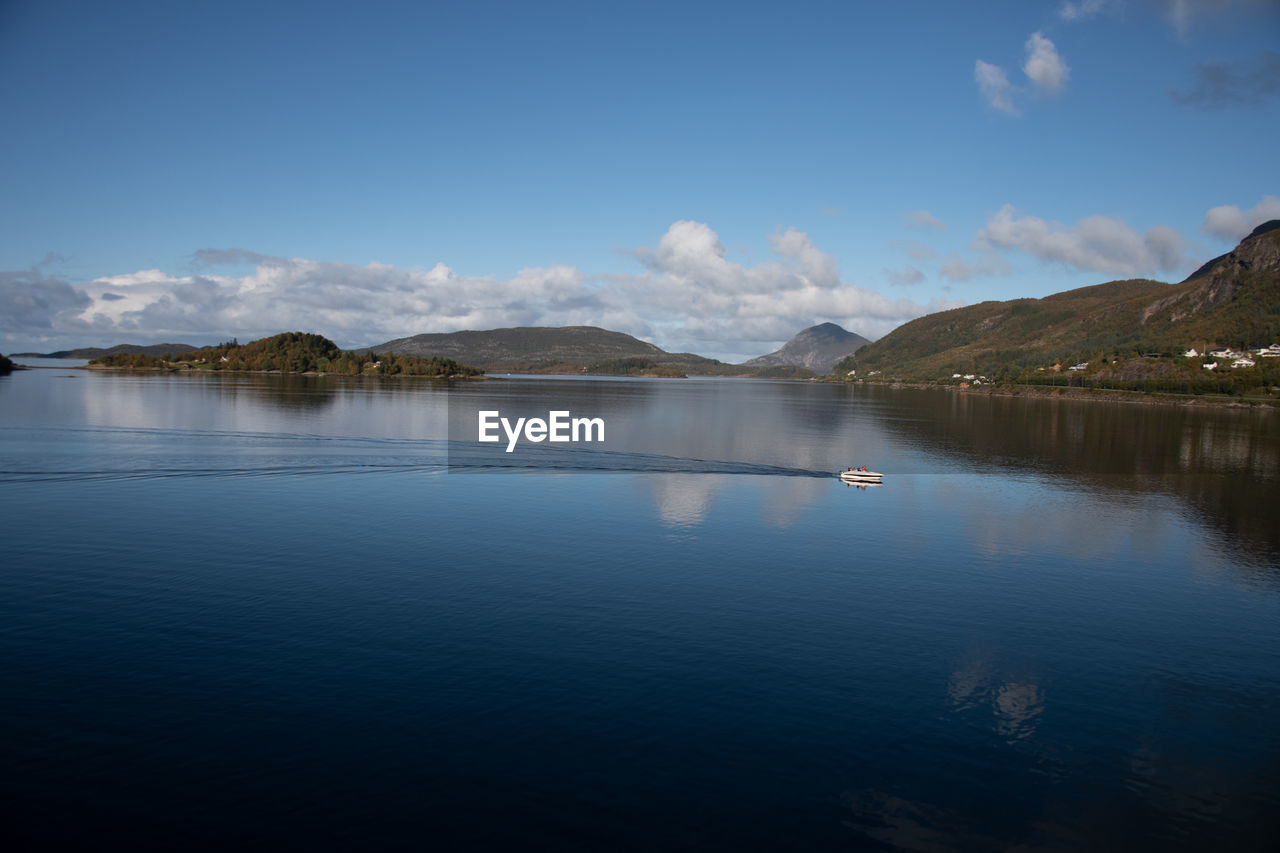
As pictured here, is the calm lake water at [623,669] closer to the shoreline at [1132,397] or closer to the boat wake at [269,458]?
the boat wake at [269,458]

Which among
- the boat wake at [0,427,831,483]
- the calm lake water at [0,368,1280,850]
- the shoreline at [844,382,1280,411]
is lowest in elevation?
the calm lake water at [0,368,1280,850]

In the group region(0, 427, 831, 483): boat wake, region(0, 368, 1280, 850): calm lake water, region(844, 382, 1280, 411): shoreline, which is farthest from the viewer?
region(844, 382, 1280, 411): shoreline

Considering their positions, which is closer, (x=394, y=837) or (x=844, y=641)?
(x=394, y=837)

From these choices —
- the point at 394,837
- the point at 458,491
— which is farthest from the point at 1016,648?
the point at 458,491

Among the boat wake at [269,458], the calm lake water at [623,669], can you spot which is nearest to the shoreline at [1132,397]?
the calm lake water at [623,669]

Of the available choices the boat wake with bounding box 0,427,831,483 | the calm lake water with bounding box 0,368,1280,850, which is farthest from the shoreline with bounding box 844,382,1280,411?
the boat wake with bounding box 0,427,831,483

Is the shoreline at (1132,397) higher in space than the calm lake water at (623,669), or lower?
higher

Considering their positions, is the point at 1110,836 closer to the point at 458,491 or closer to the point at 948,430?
the point at 458,491

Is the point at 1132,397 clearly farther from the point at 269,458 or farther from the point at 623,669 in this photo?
the point at 623,669

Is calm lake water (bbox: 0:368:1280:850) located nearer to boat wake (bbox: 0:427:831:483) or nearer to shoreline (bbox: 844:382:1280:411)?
boat wake (bbox: 0:427:831:483)
